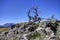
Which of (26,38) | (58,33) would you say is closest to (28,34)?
(26,38)

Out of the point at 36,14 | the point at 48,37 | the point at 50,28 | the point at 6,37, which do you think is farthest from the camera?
the point at 36,14

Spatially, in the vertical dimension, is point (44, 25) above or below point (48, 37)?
above

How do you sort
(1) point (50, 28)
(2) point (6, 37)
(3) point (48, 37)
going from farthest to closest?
(2) point (6, 37) < (1) point (50, 28) < (3) point (48, 37)

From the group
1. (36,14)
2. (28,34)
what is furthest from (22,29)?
(36,14)

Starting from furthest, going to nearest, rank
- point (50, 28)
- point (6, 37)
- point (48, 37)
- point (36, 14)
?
point (36, 14)
point (6, 37)
point (50, 28)
point (48, 37)

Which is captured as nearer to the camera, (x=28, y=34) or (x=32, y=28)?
(x=28, y=34)

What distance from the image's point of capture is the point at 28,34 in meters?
21.8

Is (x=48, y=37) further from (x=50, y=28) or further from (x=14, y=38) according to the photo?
(x=14, y=38)

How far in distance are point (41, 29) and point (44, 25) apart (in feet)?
6.53

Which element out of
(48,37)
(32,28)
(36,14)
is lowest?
(48,37)

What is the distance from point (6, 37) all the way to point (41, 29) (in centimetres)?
664

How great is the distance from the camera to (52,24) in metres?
24.1

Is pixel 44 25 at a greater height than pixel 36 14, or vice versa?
pixel 36 14

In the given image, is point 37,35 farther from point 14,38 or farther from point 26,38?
point 14,38
